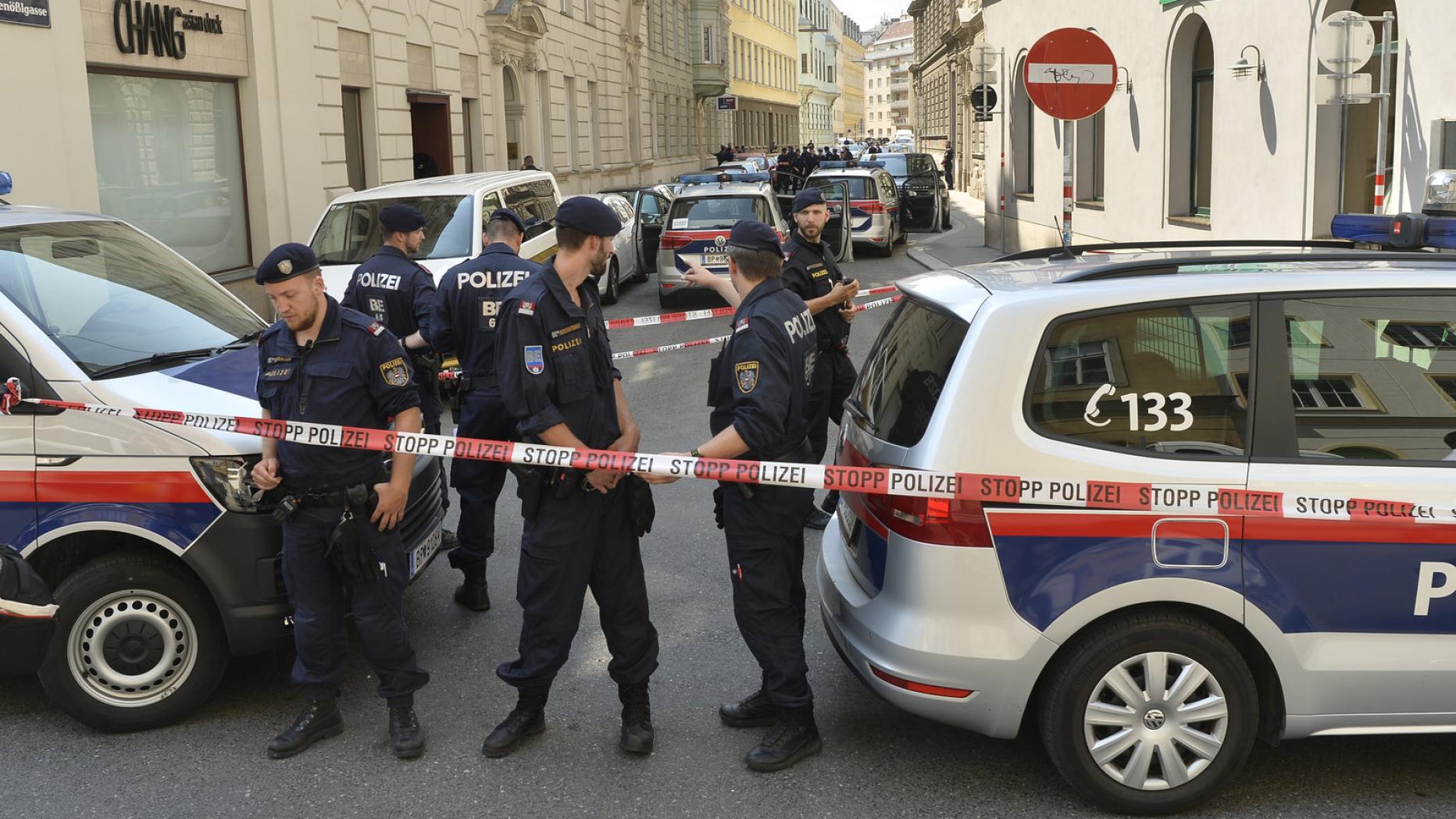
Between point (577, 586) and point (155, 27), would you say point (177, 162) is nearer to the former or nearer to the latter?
point (155, 27)

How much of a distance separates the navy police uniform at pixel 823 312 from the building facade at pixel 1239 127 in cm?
474

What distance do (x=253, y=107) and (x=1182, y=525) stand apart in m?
15.5

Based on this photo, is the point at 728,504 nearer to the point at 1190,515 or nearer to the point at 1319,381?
the point at 1190,515

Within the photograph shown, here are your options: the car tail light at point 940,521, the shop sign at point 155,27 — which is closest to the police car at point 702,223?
the shop sign at point 155,27

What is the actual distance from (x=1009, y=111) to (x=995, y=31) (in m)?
2.21

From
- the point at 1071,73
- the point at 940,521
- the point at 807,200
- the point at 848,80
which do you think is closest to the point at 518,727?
the point at 940,521

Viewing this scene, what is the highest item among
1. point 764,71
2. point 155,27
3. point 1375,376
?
→ point 764,71

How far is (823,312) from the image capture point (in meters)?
6.61

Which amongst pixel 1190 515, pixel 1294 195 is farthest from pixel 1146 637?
pixel 1294 195

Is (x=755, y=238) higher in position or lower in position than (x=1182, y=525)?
higher

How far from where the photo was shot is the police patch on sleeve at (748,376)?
13.5 ft

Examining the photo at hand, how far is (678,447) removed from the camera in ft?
29.8

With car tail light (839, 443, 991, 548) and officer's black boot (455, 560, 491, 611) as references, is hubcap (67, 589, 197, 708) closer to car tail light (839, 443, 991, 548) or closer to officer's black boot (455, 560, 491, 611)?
officer's black boot (455, 560, 491, 611)

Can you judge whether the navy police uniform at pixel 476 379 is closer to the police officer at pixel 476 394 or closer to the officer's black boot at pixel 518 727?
the police officer at pixel 476 394
